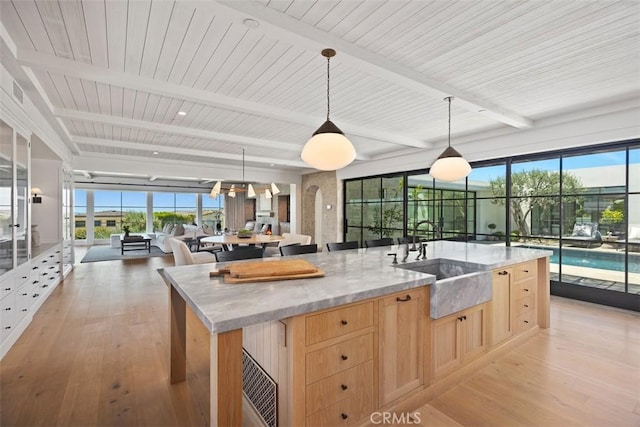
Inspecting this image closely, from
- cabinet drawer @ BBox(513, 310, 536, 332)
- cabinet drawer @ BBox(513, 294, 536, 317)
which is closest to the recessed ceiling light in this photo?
cabinet drawer @ BBox(513, 294, 536, 317)

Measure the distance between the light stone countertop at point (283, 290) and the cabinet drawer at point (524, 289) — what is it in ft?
1.55

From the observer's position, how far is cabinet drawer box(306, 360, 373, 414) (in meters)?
1.49

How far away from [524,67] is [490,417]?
2872 mm

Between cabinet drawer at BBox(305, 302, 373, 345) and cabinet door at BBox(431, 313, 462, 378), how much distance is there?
65cm

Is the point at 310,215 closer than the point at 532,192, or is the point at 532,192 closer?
the point at 532,192

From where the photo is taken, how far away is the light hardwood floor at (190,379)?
1925 mm

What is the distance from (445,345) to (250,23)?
2.56m

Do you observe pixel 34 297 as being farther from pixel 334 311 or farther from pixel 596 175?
pixel 596 175

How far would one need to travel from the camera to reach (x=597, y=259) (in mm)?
Answer: 4301

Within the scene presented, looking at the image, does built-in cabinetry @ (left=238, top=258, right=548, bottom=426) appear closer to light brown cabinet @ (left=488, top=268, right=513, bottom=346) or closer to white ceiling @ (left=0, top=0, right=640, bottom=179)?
light brown cabinet @ (left=488, top=268, right=513, bottom=346)

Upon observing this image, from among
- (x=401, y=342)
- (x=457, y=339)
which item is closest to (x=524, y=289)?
(x=457, y=339)

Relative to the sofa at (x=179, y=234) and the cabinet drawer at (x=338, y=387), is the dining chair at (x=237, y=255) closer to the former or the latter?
the cabinet drawer at (x=338, y=387)

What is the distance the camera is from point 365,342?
167 centimetres
